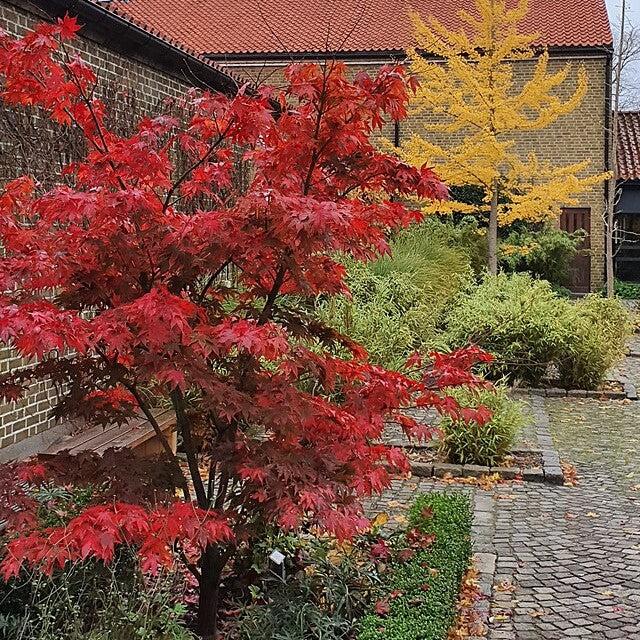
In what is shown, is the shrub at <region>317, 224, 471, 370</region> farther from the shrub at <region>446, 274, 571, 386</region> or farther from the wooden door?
the wooden door

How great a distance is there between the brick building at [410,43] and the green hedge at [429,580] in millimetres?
17540

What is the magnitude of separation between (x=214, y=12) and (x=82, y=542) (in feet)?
81.2

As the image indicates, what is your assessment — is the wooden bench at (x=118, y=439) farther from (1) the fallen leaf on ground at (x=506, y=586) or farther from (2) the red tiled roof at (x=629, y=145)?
(2) the red tiled roof at (x=629, y=145)

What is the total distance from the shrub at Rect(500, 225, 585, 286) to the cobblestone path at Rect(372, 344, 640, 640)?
1127 centimetres

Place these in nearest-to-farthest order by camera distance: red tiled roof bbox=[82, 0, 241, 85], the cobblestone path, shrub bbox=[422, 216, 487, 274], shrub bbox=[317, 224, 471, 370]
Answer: the cobblestone path < red tiled roof bbox=[82, 0, 241, 85] < shrub bbox=[317, 224, 471, 370] < shrub bbox=[422, 216, 487, 274]

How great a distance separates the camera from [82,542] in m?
2.92

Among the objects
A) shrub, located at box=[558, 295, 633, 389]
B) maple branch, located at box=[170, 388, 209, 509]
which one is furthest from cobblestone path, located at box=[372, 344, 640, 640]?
shrub, located at box=[558, 295, 633, 389]

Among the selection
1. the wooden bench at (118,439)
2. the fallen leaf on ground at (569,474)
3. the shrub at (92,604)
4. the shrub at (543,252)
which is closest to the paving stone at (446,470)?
the fallen leaf on ground at (569,474)

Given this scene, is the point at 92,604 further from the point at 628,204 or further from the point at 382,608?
the point at 628,204

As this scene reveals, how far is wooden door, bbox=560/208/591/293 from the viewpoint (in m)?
22.1

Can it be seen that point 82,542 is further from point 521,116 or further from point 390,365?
point 521,116

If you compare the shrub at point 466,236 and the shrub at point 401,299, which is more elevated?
the shrub at point 466,236

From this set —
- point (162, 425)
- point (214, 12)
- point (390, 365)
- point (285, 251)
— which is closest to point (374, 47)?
point (214, 12)

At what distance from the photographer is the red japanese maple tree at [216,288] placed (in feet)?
10.3
